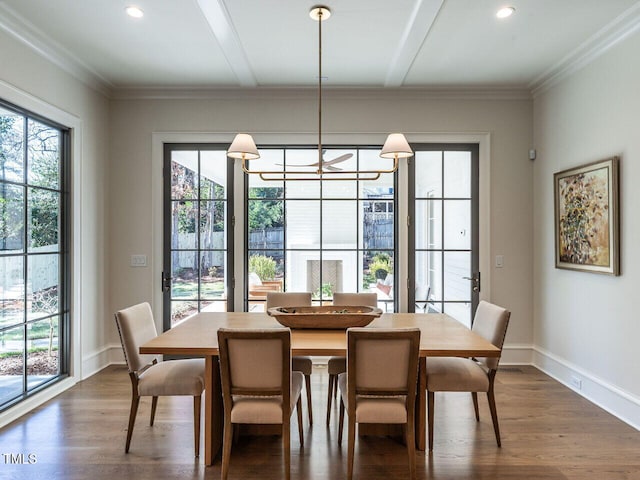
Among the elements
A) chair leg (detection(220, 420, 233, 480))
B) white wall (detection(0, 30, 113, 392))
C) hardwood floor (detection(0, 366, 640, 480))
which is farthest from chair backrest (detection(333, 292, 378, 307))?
white wall (detection(0, 30, 113, 392))

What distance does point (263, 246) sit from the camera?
167 inches

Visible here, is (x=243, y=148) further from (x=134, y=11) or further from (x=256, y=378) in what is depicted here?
(x=256, y=378)

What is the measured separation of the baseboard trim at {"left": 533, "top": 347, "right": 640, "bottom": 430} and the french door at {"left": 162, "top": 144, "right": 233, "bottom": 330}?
3084 mm

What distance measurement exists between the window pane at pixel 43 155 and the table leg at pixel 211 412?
2.13 metres

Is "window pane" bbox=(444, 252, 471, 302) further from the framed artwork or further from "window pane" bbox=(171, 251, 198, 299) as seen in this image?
"window pane" bbox=(171, 251, 198, 299)

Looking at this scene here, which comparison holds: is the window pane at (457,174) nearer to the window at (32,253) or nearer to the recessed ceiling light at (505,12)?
the recessed ceiling light at (505,12)

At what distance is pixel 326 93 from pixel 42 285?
9.94 ft

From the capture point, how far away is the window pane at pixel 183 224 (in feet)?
13.9

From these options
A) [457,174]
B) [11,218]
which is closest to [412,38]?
[457,174]

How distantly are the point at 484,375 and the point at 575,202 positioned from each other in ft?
6.02

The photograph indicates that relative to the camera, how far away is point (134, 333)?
8.39 ft

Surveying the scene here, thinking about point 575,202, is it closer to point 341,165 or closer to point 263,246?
point 341,165

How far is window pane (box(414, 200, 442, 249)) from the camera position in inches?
166

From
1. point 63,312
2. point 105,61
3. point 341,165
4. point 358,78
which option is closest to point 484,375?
point 341,165
